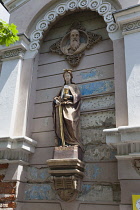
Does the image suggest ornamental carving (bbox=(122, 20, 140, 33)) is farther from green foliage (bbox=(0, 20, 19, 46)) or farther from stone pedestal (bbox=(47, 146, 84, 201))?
stone pedestal (bbox=(47, 146, 84, 201))

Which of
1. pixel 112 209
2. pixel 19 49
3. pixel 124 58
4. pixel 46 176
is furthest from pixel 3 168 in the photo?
pixel 124 58

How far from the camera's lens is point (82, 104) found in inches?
238

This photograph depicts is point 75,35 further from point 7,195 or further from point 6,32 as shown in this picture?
point 7,195

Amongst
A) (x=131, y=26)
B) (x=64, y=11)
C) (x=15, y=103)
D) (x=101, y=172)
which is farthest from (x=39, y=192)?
(x=64, y=11)

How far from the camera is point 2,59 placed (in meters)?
6.91

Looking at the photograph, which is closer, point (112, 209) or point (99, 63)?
point (112, 209)

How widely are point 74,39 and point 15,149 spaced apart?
3.30 m

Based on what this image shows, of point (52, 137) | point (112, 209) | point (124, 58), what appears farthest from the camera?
point (52, 137)

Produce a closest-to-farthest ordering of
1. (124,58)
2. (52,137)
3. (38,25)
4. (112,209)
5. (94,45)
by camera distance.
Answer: (112,209)
(124,58)
(52,137)
(94,45)
(38,25)

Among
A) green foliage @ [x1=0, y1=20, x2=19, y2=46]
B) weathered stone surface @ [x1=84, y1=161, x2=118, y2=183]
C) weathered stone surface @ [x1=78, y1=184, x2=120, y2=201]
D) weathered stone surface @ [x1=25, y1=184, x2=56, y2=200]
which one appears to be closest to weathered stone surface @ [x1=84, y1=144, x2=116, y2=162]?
weathered stone surface @ [x1=84, y1=161, x2=118, y2=183]

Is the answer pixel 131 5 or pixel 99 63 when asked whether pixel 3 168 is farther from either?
pixel 131 5

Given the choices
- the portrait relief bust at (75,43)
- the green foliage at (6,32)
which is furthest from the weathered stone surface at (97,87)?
the green foliage at (6,32)

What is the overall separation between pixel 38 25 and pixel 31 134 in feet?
10.3

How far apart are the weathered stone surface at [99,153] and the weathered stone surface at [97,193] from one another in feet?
1.90
